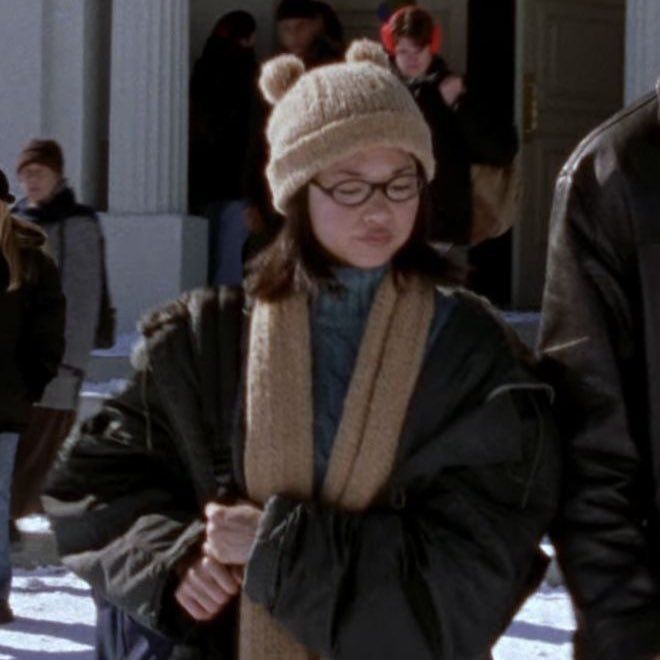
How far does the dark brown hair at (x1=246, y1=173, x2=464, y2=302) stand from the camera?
123 inches

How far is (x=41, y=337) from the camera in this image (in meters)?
6.95

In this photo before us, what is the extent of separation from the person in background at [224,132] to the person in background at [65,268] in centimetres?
330

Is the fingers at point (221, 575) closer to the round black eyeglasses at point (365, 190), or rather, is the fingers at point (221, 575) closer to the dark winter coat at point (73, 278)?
the round black eyeglasses at point (365, 190)

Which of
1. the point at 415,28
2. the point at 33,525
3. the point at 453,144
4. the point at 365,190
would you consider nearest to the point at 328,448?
the point at 365,190

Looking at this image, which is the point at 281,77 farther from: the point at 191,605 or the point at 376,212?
the point at 191,605

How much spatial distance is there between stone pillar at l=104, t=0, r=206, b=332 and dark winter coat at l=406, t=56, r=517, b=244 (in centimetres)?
391

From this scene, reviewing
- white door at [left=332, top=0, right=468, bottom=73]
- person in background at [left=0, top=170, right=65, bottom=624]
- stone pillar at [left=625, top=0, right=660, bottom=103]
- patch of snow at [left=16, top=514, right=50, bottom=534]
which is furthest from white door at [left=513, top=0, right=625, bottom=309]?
person in background at [left=0, top=170, right=65, bottom=624]

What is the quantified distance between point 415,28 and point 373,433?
470 cm

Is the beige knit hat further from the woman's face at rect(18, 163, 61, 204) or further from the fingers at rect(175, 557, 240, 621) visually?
the woman's face at rect(18, 163, 61, 204)

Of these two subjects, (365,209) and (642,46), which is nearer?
(365,209)

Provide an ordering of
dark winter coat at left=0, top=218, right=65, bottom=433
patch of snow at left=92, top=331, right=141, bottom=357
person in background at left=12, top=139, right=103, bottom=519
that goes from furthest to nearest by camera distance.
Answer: patch of snow at left=92, top=331, right=141, bottom=357
person in background at left=12, top=139, right=103, bottom=519
dark winter coat at left=0, top=218, right=65, bottom=433

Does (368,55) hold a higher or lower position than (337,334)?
higher

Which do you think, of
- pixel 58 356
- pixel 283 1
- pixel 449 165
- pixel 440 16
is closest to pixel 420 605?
pixel 58 356

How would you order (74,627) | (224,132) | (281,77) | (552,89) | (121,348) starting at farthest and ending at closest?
(552,89)
(224,132)
(121,348)
(74,627)
(281,77)
